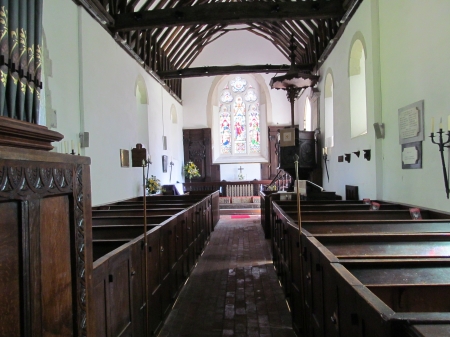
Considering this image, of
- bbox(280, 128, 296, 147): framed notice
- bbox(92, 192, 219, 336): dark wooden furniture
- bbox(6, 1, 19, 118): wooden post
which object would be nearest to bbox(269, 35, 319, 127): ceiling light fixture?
bbox(280, 128, 296, 147): framed notice

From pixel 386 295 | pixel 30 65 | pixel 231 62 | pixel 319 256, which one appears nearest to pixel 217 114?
pixel 231 62

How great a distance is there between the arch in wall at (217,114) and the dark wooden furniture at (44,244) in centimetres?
1164

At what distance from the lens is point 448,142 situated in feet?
9.55

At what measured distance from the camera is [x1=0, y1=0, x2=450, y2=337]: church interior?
959 millimetres

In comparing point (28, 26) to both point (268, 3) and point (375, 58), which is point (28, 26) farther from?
point (268, 3)

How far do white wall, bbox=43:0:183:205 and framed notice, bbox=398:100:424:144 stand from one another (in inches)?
165

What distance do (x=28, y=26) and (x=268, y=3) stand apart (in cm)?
570

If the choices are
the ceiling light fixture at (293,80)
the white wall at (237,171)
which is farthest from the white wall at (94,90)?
the white wall at (237,171)

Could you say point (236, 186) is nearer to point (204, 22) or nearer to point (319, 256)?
point (204, 22)

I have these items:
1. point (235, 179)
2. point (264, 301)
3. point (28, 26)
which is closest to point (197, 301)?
point (264, 301)

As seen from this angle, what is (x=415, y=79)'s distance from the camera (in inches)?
141

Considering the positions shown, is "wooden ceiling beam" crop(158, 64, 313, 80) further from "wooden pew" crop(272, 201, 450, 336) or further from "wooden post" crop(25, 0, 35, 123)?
"wooden post" crop(25, 0, 35, 123)

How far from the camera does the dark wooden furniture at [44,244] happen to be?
2.75 ft

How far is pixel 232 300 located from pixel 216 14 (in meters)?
4.95
